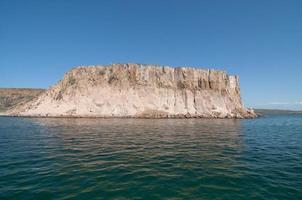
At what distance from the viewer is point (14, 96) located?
141m

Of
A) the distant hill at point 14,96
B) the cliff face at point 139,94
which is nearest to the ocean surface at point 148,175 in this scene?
the cliff face at point 139,94

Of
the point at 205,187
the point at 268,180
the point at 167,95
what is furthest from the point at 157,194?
the point at 167,95

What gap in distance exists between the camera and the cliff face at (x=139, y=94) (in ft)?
274

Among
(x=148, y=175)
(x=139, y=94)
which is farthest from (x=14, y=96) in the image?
(x=148, y=175)

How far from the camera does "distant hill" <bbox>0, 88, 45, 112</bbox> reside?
5187 inches

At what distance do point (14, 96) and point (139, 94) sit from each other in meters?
101

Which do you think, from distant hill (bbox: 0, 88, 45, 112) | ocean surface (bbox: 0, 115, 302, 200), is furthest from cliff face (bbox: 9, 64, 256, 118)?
ocean surface (bbox: 0, 115, 302, 200)

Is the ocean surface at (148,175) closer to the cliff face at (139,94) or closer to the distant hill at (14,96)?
the cliff face at (139,94)

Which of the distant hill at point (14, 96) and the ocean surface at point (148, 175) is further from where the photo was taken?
the distant hill at point (14, 96)

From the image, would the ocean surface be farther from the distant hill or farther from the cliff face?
the distant hill

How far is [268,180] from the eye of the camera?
34.2ft

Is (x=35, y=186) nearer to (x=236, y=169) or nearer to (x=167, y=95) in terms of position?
(x=236, y=169)

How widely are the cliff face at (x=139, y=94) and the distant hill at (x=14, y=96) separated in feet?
158

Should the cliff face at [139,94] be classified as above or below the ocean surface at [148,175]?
above
